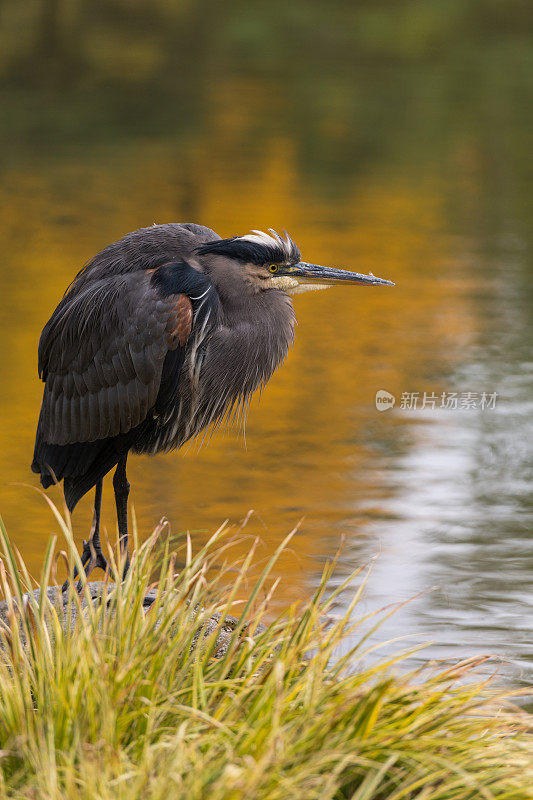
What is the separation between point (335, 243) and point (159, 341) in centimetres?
960

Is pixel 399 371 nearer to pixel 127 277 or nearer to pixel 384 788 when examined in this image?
pixel 127 277

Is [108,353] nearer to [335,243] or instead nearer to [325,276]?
[325,276]

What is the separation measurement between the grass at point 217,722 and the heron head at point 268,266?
1.21 metres

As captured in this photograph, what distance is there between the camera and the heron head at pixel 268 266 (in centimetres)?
452

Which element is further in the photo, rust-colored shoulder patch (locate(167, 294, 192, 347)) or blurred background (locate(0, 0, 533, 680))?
blurred background (locate(0, 0, 533, 680))

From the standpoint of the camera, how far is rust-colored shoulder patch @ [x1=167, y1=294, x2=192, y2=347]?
451 centimetres

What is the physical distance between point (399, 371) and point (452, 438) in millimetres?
1427

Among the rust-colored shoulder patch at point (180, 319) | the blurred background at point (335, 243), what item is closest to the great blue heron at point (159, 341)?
the rust-colored shoulder patch at point (180, 319)

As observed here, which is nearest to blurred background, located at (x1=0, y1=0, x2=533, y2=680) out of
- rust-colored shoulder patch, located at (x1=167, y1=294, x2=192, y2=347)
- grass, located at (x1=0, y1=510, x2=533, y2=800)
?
rust-colored shoulder patch, located at (x1=167, y1=294, x2=192, y2=347)

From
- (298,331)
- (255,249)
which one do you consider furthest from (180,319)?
(298,331)

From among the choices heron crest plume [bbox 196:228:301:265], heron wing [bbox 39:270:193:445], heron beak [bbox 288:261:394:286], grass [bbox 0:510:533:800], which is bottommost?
grass [bbox 0:510:533:800]

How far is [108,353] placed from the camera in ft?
15.5

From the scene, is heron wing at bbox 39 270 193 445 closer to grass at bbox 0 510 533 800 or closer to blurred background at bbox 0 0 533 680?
grass at bbox 0 510 533 800

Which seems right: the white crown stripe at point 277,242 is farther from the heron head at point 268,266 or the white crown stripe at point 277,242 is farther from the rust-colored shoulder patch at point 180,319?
the rust-colored shoulder patch at point 180,319
